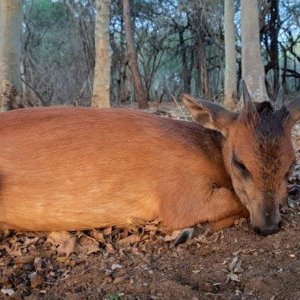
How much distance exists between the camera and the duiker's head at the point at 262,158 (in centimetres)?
371

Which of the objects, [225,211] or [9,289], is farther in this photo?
[225,211]

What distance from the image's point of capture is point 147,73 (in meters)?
20.4

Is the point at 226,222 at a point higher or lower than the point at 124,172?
lower

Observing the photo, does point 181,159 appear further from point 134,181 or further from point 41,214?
point 41,214

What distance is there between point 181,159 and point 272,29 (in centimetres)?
1636

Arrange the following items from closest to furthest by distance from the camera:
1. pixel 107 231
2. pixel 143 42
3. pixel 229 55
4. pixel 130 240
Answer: pixel 130 240, pixel 107 231, pixel 229 55, pixel 143 42

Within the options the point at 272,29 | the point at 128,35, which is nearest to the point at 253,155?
the point at 128,35

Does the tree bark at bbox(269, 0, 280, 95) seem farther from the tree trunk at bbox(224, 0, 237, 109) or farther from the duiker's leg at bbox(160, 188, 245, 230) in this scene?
the duiker's leg at bbox(160, 188, 245, 230)

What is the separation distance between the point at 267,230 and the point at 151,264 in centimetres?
87

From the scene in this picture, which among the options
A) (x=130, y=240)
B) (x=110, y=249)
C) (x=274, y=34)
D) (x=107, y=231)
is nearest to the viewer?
(x=110, y=249)

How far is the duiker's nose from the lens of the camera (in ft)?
12.2

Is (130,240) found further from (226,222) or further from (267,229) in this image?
(267,229)

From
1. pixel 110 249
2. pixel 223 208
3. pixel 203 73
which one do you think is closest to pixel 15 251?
pixel 110 249

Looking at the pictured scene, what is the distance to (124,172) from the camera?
4.04 meters
